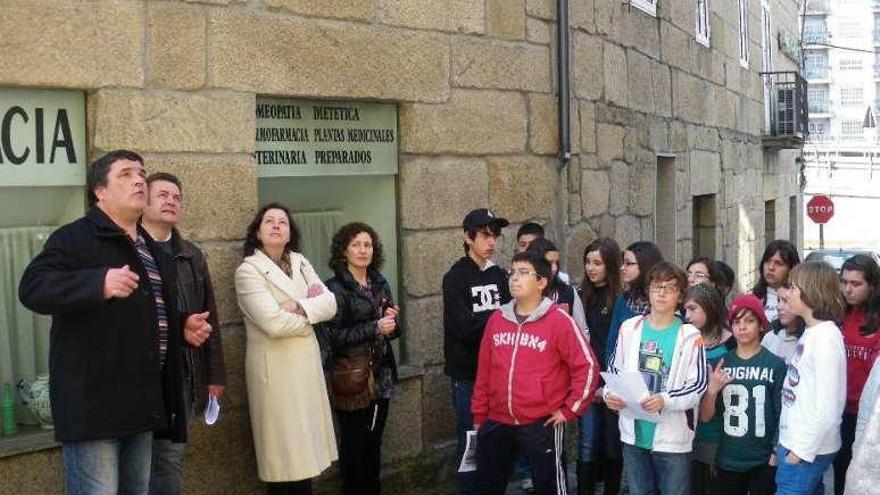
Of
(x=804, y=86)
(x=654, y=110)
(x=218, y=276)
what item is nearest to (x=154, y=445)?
(x=218, y=276)

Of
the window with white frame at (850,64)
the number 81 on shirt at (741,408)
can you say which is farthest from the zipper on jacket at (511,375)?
the window with white frame at (850,64)

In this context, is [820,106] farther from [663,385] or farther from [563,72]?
[663,385]

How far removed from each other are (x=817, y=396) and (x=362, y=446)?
2432 millimetres

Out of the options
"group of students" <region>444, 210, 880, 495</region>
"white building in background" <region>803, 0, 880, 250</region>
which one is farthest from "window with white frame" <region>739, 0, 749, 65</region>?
"white building in background" <region>803, 0, 880, 250</region>

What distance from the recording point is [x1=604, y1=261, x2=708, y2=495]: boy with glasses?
5.30 meters

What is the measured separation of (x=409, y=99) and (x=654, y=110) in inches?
179

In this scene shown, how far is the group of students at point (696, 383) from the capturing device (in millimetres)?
5059

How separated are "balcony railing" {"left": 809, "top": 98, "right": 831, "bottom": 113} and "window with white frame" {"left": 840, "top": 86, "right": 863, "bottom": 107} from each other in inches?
36.4

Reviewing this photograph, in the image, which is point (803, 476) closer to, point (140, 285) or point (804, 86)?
point (140, 285)

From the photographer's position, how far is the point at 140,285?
13.9 feet

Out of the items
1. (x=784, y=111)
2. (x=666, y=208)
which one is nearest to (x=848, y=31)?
(x=784, y=111)

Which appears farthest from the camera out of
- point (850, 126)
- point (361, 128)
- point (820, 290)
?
point (850, 126)

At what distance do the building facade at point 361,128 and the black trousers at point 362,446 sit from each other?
523 mm

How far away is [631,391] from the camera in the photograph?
5277 mm
